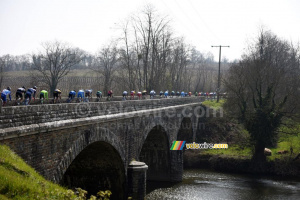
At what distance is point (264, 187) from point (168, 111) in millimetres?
8758

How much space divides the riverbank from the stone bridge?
5915 millimetres

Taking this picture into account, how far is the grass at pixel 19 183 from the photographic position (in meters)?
6.76

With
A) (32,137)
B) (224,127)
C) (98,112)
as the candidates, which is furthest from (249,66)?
(32,137)

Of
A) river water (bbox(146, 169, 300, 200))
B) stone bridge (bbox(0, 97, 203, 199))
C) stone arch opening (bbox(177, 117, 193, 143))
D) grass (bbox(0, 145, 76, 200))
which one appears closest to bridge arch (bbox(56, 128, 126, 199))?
stone bridge (bbox(0, 97, 203, 199))

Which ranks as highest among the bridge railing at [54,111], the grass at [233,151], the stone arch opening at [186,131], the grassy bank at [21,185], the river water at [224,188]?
the bridge railing at [54,111]

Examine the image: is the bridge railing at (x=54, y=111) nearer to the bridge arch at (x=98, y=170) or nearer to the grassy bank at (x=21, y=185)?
the grassy bank at (x=21, y=185)

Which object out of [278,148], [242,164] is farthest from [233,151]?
[278,148]

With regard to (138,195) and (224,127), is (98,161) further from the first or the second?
(224,127)

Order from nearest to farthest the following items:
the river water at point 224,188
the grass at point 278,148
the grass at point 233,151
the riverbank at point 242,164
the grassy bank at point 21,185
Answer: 1. the grassy bank at point 21,185
2. the river water at point 224,188
3. the riverbank at point 242,164
4. the grass at point 278,148
5. the grass at point 233,151

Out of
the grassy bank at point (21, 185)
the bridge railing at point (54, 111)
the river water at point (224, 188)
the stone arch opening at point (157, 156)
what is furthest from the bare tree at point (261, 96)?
the grassy bank at point (21, 185)

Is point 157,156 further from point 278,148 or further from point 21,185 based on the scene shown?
point 21,185

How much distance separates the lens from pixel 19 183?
701 centimetres

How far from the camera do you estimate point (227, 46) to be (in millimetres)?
54688

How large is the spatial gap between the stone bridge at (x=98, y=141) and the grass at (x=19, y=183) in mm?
524
